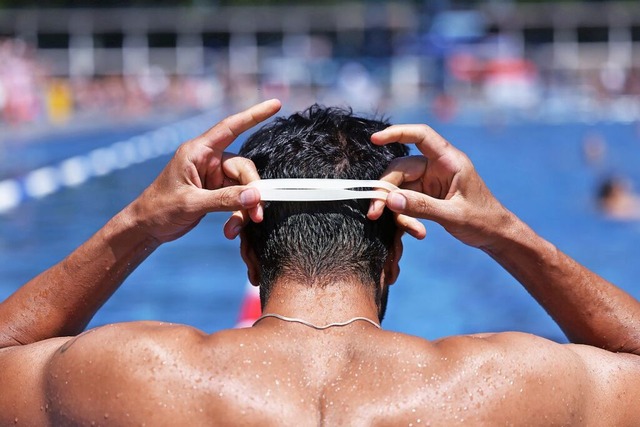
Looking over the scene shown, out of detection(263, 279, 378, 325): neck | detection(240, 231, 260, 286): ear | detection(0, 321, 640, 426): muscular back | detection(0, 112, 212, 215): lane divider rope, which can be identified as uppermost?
detection(240, 231, 260, 286): ear

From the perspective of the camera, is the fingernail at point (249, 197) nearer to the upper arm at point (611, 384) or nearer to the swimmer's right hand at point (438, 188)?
the swimmer's right hand at point (438, 188)

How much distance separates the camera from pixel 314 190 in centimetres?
183

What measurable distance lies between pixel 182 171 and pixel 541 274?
80cm

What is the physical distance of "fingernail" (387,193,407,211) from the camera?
1.84 metres

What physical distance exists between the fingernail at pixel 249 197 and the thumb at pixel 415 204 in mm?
238

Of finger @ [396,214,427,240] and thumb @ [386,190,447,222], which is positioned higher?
thumb @ [386,190,447,222]

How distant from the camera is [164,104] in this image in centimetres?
3050

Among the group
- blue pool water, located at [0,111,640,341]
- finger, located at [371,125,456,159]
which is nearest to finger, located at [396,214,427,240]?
finger, located at [371,125,456,159]

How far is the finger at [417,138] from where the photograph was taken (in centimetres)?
187

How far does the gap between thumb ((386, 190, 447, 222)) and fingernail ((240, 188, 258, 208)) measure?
24 cm

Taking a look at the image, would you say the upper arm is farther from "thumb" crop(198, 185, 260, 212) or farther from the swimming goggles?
"thumb" crop(198, 185, 260, 212)

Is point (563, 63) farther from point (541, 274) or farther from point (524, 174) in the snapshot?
point (541, 274)

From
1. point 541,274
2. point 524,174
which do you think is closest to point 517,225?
point 541,274

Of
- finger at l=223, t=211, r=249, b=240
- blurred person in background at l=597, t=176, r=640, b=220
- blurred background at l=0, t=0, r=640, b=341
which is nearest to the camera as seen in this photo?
finger at l=223, t=211, r=249, b=240
